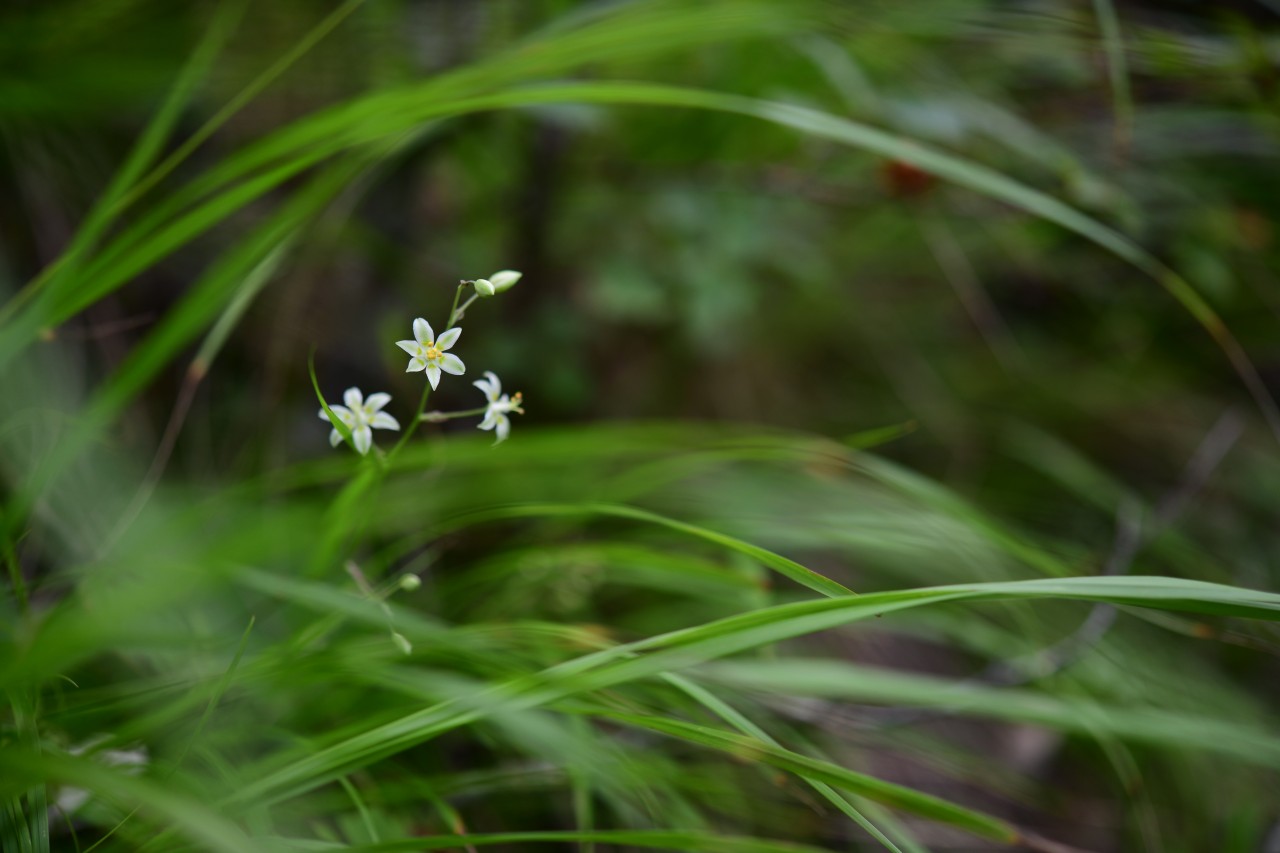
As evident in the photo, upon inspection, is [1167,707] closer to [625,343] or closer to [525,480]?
[525,480]

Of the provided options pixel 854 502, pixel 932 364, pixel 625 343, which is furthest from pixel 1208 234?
pixel 625 343

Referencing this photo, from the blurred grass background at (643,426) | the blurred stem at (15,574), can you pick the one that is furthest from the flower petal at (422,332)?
the blurred stem at (15,574)

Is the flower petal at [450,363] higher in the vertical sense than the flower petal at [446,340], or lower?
lower

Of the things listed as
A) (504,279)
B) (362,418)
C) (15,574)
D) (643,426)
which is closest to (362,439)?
(362,418)

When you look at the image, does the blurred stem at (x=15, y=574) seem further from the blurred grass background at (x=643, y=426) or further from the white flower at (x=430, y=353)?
the white flower at (x=430, y=353)

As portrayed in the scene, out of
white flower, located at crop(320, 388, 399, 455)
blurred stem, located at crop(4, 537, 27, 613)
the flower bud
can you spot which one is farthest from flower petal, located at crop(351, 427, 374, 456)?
blurred stem, located at crop(4, 537, 27, 613)

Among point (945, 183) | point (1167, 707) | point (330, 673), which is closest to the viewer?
point (330, 673)

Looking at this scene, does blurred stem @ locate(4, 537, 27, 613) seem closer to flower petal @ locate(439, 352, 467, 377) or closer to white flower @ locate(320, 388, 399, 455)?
white flower @ locate(320, 388, 399, 455)
